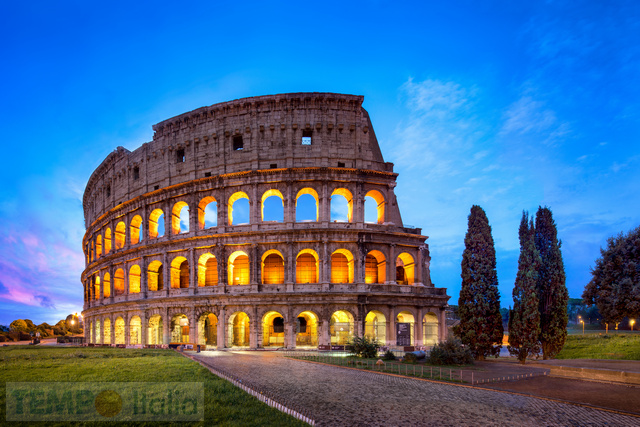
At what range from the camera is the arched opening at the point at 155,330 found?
39.2 metres

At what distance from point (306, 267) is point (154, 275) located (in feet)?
52.5

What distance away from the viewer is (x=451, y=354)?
2203cm

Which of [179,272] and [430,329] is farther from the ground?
[179,272]

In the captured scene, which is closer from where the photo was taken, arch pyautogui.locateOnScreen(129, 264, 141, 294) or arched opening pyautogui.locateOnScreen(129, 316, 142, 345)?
arched opening pyautogui.locateOnScreen(129, 316, 142, 345)

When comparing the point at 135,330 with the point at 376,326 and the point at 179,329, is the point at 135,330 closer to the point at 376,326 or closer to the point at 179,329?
the point at 179,329

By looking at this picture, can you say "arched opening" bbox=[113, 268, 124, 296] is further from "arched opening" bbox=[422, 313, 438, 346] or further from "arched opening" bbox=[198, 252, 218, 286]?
"arched opening" bbox=[422, 313, 438, 346]

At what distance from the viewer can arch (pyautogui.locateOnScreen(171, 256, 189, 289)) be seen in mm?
39156

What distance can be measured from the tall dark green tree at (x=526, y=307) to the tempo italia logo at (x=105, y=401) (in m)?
19.5

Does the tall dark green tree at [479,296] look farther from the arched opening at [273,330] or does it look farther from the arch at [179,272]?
the arch at [179,272]

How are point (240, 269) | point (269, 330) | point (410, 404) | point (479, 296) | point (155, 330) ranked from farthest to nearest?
point (155, 330) < point (240, 269) < point (269, 330) < point (479, 296) < point (410, 404)

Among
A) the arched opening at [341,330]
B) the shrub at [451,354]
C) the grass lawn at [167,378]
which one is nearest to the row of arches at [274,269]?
the arched opening at [341,330]

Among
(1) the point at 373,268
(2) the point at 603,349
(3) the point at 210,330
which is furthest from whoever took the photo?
(3) the point at 210,330

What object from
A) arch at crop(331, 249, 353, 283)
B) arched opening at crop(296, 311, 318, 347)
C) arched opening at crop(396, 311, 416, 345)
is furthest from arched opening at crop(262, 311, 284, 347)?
arched opening at crop(396, 311, 416, 345)

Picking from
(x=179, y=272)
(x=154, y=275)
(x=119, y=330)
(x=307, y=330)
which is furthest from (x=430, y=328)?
(x=119, y=330)
